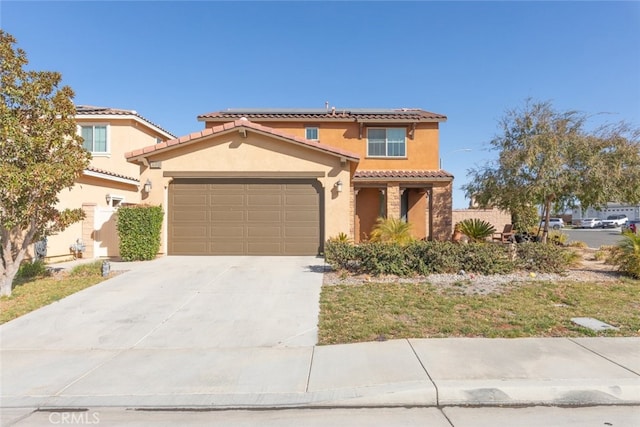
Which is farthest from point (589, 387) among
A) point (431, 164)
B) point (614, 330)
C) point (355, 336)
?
point (431, 164)

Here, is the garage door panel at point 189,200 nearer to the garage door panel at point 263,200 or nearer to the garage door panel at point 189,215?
the garage door panel at point 189,215

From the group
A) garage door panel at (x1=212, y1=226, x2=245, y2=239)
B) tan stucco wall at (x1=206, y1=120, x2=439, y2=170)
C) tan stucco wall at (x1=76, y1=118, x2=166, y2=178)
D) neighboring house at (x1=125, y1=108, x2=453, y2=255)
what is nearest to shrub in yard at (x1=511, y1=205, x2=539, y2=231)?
tan stucco wall at (x1=206, y1=120, x2=439, y2=170)

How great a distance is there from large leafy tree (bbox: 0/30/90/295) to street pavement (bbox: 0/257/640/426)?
2.42m

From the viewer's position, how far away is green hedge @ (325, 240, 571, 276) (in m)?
8.71

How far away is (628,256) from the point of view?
8.84 meters

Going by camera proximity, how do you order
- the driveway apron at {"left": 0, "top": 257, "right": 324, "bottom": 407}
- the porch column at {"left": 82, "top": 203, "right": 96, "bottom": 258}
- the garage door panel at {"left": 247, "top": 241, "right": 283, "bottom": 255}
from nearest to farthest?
1. the driveway apron at {"left": 0, "top": 257, "right": 324, "bottom": 407}
2. the garage door panel at {"left": 247, "top": 241, "right": 283, "bottom": 255}
3. the porch column at {"left": 82, "top": 203, "right": 96, "bottom": 258}

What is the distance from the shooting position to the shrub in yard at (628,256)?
342 inches

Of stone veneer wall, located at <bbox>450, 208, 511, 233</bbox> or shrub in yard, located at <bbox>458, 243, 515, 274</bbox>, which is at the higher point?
stone veneer wall, located at <bbox>450, 208, 511, 233</bbox>

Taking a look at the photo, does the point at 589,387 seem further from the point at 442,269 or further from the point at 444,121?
the point at 444,121

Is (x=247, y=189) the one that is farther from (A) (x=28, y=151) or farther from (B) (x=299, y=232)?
(A) (x=28, y=151)

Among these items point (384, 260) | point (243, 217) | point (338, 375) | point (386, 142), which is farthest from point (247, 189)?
point (338, 375)

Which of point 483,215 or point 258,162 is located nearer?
point 258,162

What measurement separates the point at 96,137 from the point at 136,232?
884cm

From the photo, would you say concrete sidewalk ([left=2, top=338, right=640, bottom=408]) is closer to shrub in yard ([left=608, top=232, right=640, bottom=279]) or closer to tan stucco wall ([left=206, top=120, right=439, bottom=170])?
shrub in yard ([left=608, top=232, right=640, bottom=279])
